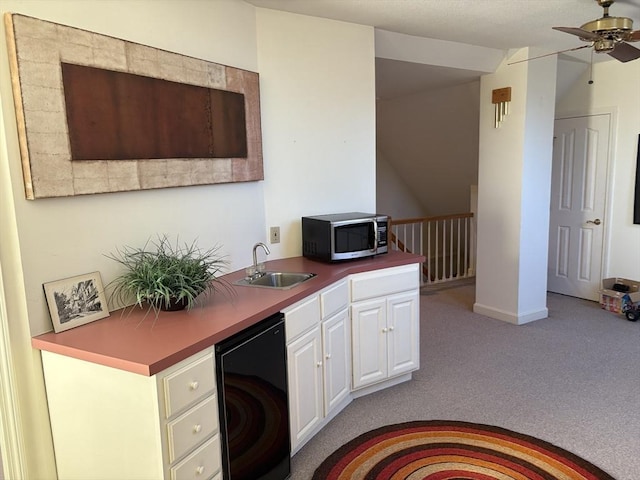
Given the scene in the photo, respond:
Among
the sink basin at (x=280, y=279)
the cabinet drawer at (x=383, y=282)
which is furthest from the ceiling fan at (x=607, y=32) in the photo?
the sink basin at (x=280, y=279)

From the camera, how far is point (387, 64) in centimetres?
411

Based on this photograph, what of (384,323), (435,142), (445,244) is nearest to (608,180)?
(435,142)

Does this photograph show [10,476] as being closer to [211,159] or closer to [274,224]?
[211,159]

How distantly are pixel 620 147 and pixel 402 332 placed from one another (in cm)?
340

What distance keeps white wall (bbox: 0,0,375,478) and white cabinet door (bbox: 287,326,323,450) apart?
744 millimetres

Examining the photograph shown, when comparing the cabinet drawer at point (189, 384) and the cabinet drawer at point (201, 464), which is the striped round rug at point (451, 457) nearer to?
the cabinet drawer at point (201, 464)

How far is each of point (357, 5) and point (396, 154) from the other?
4.12 meters

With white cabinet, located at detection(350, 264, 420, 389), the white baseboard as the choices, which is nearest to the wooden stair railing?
the white baseboard

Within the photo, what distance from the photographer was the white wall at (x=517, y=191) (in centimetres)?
439

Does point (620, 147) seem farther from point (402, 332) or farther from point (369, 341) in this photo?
point (369, 341)

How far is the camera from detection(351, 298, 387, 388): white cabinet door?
3076 mm

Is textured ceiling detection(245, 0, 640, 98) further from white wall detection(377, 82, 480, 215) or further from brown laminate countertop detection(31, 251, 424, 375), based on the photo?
brown laminate countertop detection(31, 251, 424, 375)

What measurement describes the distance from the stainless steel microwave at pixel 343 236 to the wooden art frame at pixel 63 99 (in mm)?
881

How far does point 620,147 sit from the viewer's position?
16.3 ft
